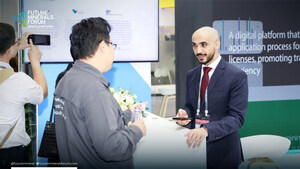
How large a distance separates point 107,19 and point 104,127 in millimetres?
2425

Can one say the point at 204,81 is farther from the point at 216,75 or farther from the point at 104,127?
the point at 104,127

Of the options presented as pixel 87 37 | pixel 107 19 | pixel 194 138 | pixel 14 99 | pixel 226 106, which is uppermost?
pixel 107 19

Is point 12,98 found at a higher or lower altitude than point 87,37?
lower

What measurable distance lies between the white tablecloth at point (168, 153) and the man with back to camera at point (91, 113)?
40 cm

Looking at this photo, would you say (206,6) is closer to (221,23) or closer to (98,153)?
(221,23)

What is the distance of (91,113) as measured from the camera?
142 cm

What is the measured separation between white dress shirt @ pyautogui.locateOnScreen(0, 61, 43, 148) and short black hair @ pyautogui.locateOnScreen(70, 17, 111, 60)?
2.34 feet

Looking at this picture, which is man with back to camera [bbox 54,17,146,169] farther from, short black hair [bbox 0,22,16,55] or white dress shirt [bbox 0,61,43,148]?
short black hair [bbox 0,22,16,55]

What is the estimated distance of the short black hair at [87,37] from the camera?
1.59m

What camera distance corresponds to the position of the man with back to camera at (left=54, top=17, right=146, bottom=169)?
1.43 meters

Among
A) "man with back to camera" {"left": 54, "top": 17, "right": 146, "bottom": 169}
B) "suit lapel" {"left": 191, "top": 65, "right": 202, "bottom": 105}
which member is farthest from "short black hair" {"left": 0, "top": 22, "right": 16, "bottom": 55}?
"suit lapel" {"left": 191, "top": 65, "right": 202, "bottom": 105}

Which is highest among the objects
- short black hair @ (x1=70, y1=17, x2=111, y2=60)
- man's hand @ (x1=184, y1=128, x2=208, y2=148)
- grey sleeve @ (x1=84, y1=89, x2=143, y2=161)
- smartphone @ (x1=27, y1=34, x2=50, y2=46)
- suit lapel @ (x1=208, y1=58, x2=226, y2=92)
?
smartphone @ (x1=27, y1=34, x2=50, y2=46)

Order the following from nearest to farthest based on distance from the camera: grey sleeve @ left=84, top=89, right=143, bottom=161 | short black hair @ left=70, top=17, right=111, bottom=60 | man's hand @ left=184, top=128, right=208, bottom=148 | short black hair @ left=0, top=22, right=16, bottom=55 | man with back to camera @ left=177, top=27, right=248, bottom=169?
→ grey sleeve @ left=84, top=89, right=143, bottom=161
short black hair @ left=70, top=17, right=111, bottom=60
man's hand @ left=184, top=128, right=208, bottom=148
short black hair @ left=0, top=22, right=16, bottom=55
man with back to camera @ left=177, top=27, right=248, bottom=169

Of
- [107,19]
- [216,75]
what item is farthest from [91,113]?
[107,19]
